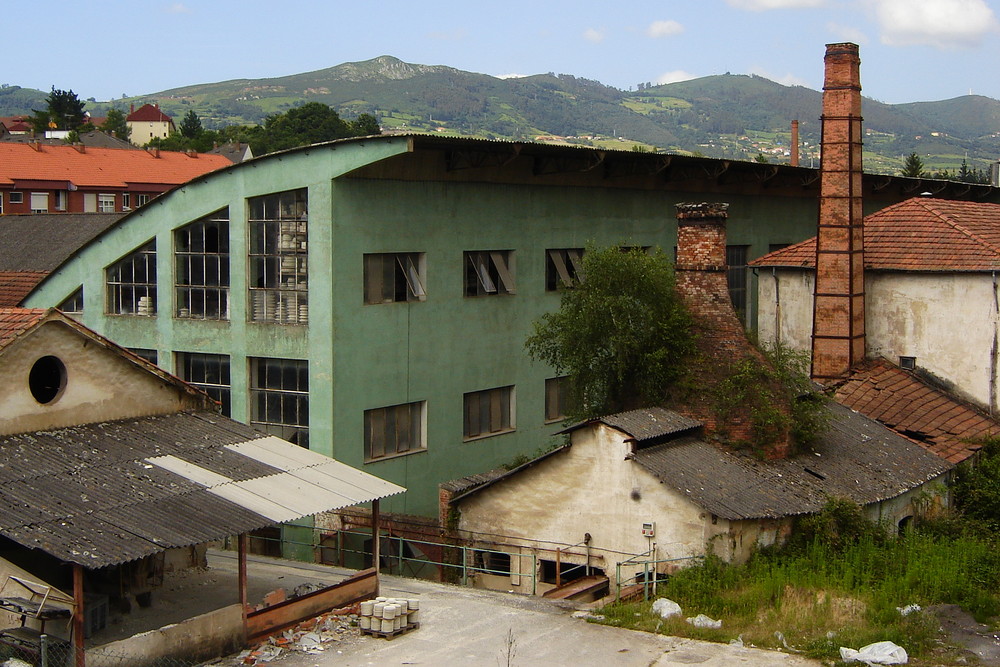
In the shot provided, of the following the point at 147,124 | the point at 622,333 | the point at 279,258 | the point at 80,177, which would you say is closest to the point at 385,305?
the point at 279,258

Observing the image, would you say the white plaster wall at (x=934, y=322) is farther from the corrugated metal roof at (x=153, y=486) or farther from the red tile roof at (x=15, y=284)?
the red tile roof at (x=15, y=284)

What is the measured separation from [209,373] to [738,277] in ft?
56.9

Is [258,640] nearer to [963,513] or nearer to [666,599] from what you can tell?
[666,599]

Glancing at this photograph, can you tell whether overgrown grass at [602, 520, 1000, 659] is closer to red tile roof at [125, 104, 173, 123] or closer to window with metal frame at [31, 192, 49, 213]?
window with metal frame at [31, 192, 49, 213]

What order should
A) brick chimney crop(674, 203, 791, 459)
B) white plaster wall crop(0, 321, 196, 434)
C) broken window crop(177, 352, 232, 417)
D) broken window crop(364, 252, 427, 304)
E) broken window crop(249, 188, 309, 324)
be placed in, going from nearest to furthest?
white plaster wall crop(0, 321, 196, 434) < brick chimney crop(674, 203, 791, 459) < broken window crop(249, 188, 309, 324) < broken window crop(364, 252, 427, 304) < broken window crop(177, 352, 232, 417)

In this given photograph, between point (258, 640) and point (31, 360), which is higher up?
point (31, 360)

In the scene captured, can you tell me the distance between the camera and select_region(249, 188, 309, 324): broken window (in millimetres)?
24281

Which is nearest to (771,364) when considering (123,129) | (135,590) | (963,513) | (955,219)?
(963,513)

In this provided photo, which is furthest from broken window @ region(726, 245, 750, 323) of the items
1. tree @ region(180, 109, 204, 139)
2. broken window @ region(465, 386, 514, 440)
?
tree @ region(180, 109, 204, 139)

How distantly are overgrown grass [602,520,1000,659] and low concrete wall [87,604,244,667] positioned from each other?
5.50 m

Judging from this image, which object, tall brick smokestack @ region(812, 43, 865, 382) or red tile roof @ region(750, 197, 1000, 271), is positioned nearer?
red tile roof @ region(750, 197, 1000, 271)

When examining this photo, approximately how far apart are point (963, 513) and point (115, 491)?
17.9m

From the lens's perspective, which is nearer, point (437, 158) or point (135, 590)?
point (135, 590)

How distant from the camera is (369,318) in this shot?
24469 mm
